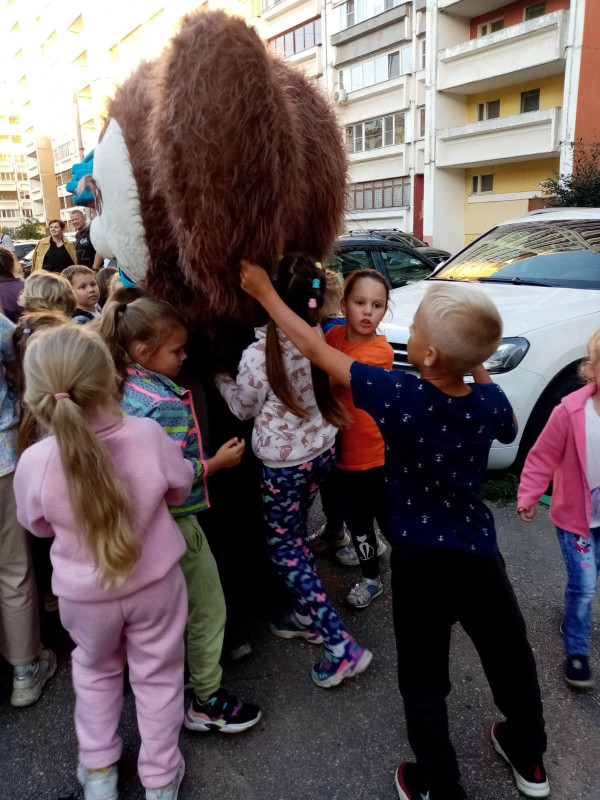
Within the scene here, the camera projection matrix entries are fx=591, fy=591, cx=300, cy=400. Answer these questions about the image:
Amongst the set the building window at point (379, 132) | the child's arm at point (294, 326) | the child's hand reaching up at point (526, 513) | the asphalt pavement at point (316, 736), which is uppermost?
the building window at point (379, 132)

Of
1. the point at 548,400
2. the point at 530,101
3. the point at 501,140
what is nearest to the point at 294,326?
the point at 548,400

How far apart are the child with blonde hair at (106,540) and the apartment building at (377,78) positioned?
76.7ft

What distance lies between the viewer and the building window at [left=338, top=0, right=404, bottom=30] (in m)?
24.0

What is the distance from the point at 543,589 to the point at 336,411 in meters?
1.51

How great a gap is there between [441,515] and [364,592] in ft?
4.09

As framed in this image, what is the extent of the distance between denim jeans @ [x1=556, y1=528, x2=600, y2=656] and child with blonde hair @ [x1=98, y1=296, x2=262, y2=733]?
4.04 feet

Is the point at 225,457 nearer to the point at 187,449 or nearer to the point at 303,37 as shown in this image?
the point at 187,449

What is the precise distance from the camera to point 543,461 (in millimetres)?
2350

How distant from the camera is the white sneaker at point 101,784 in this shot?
1.80 meters

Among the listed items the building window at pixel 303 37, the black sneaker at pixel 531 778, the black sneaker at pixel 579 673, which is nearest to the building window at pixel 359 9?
the building window at pixel 303 37

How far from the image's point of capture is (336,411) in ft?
7.41

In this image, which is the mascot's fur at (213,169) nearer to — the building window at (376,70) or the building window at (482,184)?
the building window at (482,184)

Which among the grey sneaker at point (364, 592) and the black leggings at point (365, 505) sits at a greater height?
the black leggings at point (365, 505)

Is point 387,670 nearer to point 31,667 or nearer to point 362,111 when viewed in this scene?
point 31,667
